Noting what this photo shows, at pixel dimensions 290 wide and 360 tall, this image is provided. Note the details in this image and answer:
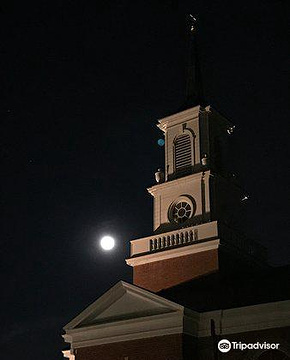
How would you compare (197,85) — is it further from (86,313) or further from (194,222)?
(86,313)

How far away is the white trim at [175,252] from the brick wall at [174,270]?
126 millimetres

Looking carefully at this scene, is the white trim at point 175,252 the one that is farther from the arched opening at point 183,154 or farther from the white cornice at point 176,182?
the arched opening at point 183,154

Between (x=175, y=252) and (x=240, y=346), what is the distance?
22.1ft

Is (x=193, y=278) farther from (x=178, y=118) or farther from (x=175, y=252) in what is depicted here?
(x=178, y=118)

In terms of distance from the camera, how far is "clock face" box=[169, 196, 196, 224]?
2961cm

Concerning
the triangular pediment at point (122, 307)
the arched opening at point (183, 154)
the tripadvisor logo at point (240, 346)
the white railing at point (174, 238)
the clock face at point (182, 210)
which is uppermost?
the arched opening at point (183, 154)

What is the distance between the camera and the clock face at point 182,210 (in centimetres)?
2961

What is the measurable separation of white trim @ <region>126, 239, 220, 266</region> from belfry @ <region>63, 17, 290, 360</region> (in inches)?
1.6

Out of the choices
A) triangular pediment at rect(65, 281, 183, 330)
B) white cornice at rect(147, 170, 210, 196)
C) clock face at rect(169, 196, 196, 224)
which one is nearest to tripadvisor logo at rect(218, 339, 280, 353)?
triangular pediment at rect(65, 281, 183, 330)

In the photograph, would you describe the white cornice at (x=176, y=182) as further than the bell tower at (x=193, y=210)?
Yes

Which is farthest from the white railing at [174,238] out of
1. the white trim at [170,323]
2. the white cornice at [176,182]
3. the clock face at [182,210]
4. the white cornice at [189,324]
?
the white cornice at [189,324]

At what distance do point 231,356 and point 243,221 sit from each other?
9.32 meters

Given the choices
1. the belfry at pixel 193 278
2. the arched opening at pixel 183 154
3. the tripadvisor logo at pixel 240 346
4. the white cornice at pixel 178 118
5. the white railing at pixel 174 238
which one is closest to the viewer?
the tripadvisor logo at pixel 240 346

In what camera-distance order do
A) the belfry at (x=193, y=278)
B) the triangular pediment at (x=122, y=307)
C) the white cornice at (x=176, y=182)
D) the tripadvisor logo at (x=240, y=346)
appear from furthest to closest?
the white cornice at (x=176, y=182)
the triangular pediment at (x=122, y=307)
the belfry at (x=193, y=278)
the tripadvisor logo at (x=240, y=346)
